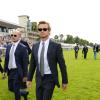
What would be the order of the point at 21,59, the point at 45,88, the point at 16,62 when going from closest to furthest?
the point at 45,88
the point at 16,62
the point at 21,59

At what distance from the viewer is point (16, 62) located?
866 cm

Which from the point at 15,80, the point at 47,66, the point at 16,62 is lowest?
the point at 15,80

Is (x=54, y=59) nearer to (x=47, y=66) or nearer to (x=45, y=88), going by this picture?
(x=47, y=66)

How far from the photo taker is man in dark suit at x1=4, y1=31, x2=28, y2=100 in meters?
8.66

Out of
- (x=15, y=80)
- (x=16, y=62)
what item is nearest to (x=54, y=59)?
(x=16, y=62)

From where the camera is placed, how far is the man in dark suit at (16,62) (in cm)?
866

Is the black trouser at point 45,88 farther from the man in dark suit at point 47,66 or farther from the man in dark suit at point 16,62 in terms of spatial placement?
the man in dark suit at point 16,62

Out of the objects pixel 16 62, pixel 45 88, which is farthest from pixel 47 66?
pixel 16 62

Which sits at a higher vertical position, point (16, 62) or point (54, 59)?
point (54, 59)

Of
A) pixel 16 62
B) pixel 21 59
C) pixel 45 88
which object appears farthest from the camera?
pixel 21 59

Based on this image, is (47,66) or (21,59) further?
(21,59)

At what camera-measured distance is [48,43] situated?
6.62 metres

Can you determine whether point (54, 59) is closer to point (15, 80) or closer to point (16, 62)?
point (16, 62)

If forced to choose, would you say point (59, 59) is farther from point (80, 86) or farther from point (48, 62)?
point (80, 86)
